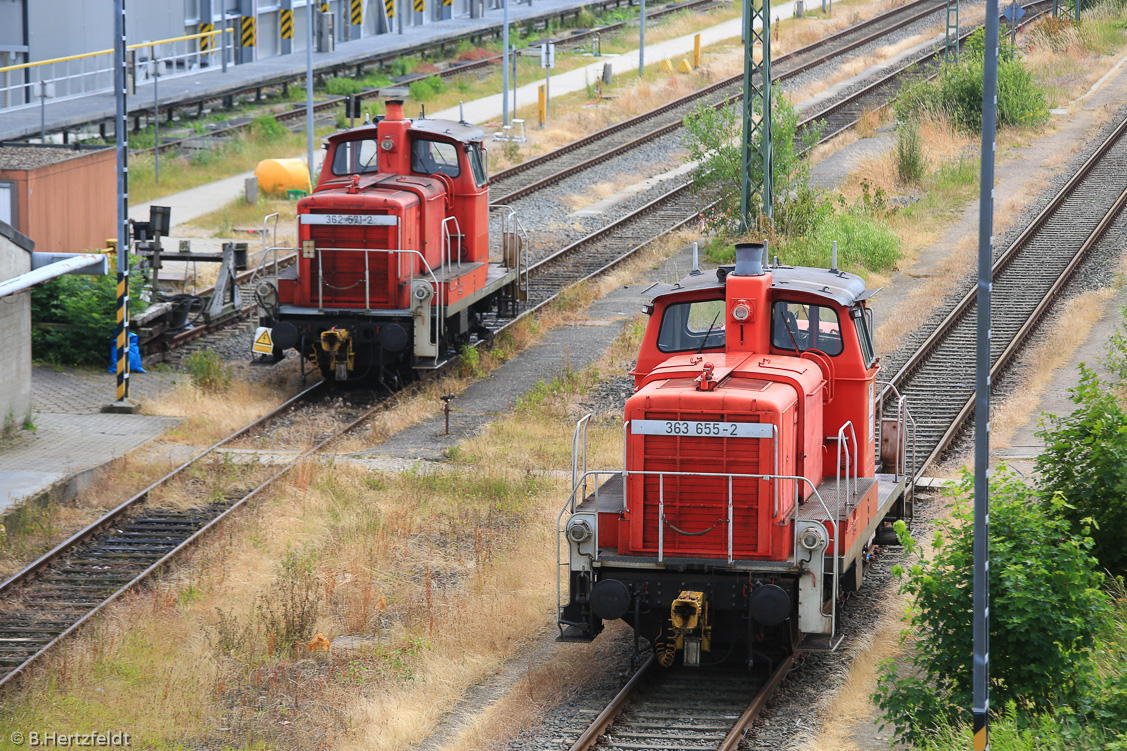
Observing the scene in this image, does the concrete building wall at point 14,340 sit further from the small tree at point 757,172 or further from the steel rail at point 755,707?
the small tree at point 757,172

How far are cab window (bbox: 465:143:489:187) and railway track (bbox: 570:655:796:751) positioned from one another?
10983 mm

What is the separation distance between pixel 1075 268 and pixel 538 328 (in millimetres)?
9539

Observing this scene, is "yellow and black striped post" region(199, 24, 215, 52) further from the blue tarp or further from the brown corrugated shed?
the blue tarp

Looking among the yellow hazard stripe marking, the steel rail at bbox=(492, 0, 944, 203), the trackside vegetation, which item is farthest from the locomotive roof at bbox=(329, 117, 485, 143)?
the yellow hazard stripe marking

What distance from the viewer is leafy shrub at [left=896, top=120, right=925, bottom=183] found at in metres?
32.1

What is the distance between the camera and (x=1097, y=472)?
1133cm

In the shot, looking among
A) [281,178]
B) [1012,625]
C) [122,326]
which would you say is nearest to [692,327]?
[1012,625]

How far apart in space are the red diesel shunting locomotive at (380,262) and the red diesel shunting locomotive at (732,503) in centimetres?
811

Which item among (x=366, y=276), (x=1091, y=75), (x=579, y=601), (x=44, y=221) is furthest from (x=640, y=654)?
(x=1091, y=75)

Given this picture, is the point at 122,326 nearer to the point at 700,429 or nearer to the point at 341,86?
the point at 700,429

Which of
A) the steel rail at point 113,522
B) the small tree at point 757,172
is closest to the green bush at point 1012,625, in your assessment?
the steel rail at point 113,522

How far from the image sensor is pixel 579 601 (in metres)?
10.0

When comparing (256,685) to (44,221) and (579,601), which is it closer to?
(579,601)

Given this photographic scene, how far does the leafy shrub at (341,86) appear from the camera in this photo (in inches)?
1687
